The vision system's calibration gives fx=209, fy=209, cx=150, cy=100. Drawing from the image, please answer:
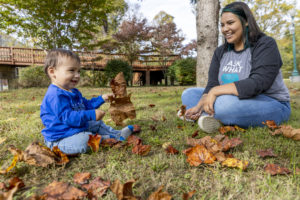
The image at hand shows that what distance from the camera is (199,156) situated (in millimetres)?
1417

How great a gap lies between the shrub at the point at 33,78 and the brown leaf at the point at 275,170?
14.9m

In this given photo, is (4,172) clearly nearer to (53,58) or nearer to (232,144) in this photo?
(53,58)

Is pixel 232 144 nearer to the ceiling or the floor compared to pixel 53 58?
nearer to the floor

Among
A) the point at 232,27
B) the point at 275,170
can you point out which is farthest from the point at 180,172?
the point at 232,27

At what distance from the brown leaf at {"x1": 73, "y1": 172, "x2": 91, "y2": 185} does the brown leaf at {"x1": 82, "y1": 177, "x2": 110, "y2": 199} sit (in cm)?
6

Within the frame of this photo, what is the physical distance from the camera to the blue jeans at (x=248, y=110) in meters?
2.12

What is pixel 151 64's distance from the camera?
17.6 meters

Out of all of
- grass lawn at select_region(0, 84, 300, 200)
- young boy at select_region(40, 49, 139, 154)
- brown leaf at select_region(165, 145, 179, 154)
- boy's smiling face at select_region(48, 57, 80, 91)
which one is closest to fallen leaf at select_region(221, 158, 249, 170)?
grass lawn at select_region(0, 84, 300, 200)

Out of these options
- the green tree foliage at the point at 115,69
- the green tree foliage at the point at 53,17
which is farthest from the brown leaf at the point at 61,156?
the green tree foliage at the point at 115,69

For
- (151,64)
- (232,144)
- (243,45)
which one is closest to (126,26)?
(151,64)

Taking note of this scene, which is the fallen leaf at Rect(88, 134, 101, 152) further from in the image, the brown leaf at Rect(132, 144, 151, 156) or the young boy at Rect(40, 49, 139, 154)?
the brown leaf at Rect(132, 144, 151, 156)

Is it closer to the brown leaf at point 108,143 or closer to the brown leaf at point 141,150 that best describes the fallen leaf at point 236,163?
the brown leaf at point 141,150

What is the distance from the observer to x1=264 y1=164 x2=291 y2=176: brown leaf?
1231mm

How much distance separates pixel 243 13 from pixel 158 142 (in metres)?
1.60
